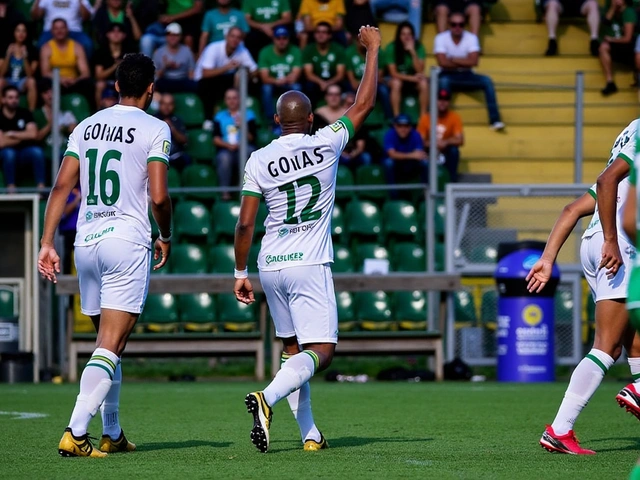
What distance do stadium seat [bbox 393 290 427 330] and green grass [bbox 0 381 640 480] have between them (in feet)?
8.57

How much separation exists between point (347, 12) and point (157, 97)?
410 cm

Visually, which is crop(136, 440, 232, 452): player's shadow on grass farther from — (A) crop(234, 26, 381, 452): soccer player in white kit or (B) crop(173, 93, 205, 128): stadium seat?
(B) crop(173, 93, 205, 128): stadium seat

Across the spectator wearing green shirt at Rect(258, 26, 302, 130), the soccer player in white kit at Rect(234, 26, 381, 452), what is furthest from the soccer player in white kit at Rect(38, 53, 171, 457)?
the spectator wearing green shirt at Rect(258, 26, 302, 130)

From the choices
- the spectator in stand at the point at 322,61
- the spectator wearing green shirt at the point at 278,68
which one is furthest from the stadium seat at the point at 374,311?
the spectator in stand at the point at 322,61

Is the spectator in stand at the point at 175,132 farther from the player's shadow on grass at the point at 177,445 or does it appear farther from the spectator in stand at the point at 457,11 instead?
the player's shadow on grass at the point at 177,445

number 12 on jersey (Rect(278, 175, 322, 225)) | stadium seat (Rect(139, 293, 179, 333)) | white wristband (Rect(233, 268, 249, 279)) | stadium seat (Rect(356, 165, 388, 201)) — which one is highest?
stadium seat (Rect(356, 165, 388, 201))

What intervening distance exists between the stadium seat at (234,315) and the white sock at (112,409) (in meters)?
8.73

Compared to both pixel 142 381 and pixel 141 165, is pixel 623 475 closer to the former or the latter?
pixel 141 165

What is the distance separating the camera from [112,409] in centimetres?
721

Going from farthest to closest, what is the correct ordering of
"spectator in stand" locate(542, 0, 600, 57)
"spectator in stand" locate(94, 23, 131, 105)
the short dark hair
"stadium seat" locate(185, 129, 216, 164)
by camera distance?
1. "spectator in stand" locate(542, 0, 600, 57)
2. "spectator in stand" locate(94, 23, 131, 105)
3. "stadium seat" locate(185, 129, 216, 164)
4. the short dark hair

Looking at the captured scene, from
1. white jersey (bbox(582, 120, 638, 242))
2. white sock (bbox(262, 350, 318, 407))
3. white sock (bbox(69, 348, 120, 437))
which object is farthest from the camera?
white sock (bbox(262, 350, 318, 407))

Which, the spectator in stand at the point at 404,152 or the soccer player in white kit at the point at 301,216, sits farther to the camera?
the spectator in stand at the point at 404,152

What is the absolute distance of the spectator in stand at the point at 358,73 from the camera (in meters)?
18.0

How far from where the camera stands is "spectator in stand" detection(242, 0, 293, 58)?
1909cm
